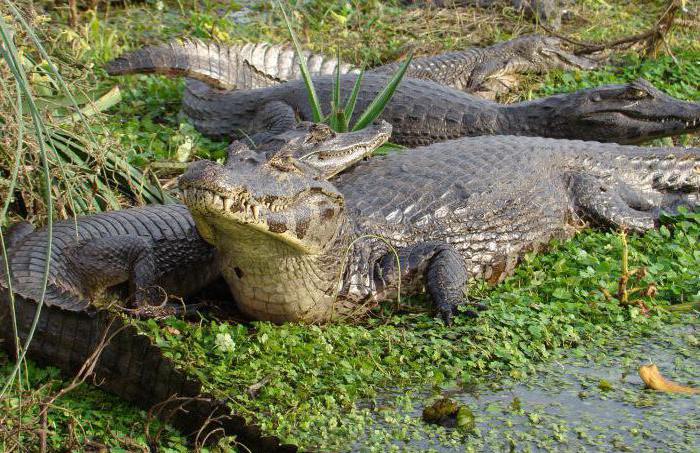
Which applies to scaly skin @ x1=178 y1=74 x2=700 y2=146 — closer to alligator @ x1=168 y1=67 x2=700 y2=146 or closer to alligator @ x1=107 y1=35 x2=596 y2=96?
alligator @ x1=168 y1=67 x2=700 y2=146

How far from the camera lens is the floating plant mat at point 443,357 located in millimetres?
3484

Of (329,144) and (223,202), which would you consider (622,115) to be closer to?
(329,144)

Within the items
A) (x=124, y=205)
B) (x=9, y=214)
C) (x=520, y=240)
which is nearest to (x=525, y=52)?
(x=520, y=240)

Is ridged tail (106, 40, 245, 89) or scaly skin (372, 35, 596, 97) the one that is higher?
scaly skin (372, 35, 596, 97)

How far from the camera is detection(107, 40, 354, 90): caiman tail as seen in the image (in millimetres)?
7590

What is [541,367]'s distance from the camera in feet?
13.1

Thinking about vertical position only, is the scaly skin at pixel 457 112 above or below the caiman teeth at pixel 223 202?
below

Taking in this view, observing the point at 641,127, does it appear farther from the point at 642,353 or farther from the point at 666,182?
the point at 642,353

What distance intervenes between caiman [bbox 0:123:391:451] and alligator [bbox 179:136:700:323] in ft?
0.75

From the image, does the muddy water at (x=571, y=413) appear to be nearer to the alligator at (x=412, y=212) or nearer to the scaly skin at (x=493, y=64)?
the alligator at (x=412, y=212)

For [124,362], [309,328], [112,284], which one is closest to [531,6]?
[309,328]

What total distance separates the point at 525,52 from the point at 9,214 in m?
5.37

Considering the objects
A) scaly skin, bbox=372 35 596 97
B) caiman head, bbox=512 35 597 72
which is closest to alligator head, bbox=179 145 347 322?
scaly skin, bbox=372 35 596 97

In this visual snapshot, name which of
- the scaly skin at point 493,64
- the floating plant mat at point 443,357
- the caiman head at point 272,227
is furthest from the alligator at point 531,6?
the caiman head at point 272,227
